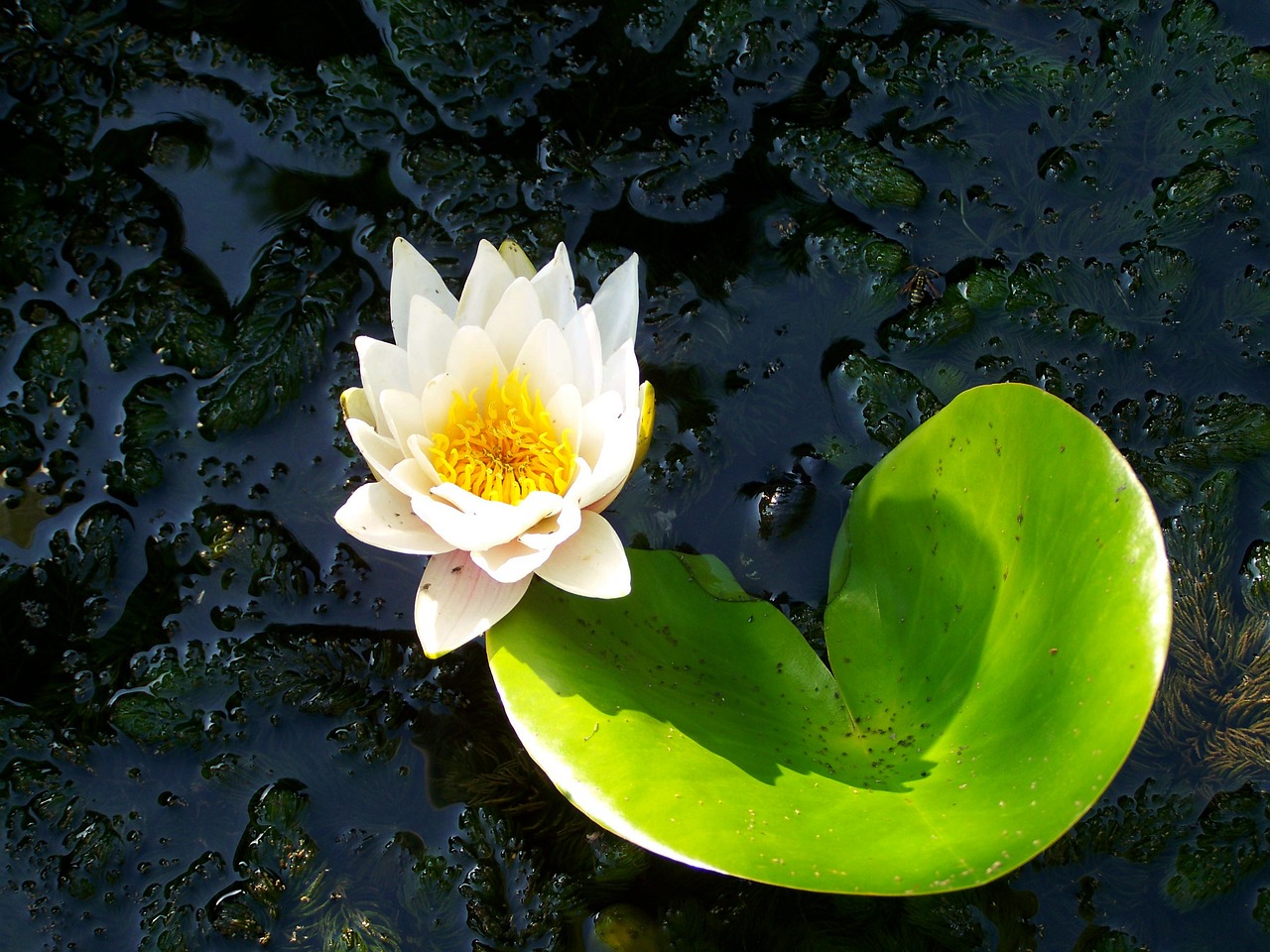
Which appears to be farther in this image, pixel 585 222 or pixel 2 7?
pixel 2 7

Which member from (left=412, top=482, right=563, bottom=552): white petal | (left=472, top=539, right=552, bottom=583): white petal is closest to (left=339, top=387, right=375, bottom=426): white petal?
(left=412, top=482, right=563, bottom=552): white petal

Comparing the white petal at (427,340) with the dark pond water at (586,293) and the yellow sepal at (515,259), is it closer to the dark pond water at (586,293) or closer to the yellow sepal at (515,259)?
the yellow sepal at (515,259)

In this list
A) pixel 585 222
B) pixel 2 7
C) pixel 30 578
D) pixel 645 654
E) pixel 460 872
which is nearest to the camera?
pixel 645 654

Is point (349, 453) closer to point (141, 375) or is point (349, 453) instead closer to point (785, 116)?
point (141, 375)

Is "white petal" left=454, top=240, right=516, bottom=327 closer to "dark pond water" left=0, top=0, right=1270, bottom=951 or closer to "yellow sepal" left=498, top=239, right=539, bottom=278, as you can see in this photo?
"yellow sepal" left=498, top=239, right=539, bottom=278

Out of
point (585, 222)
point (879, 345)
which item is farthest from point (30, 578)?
point (879, 345)

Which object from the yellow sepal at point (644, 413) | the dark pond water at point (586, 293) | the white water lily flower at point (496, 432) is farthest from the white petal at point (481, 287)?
the dark pond water at point (586, 293)

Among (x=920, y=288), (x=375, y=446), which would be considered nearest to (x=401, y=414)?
(x=375, y=446)
